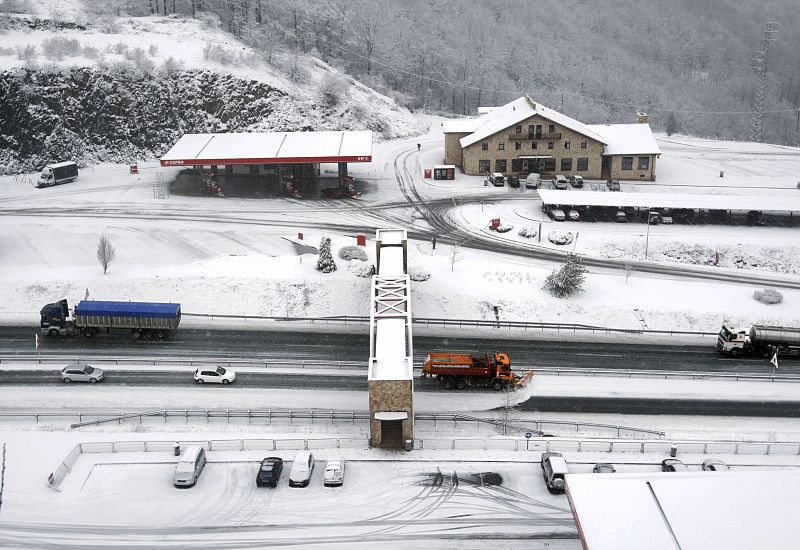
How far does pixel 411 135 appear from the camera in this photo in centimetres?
11675

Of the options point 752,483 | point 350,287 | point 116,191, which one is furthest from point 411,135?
point 752,483

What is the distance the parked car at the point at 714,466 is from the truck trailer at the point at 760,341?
1644 centimetres

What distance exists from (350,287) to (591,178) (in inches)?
1711

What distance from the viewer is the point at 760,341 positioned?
55.6 meters

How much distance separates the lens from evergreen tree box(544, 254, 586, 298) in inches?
2475

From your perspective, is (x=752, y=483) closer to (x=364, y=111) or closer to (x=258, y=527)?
(x=258, y=527)

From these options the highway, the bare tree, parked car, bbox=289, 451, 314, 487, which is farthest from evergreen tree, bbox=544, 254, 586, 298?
the bare tree

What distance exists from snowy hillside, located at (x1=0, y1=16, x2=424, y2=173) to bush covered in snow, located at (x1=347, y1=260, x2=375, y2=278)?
1745 inches

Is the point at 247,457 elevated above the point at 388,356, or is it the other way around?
the point at 388,356

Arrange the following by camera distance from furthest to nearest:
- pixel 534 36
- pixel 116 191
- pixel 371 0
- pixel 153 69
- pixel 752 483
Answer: pixel 534 36, pixel 371 0, pixel 153 69, pixel 116 191, pixel 752 483

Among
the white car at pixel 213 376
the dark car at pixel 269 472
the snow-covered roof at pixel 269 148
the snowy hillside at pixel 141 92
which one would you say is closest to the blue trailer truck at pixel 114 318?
the white car at pixel 213 376

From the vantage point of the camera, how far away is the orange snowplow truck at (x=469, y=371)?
50.6m

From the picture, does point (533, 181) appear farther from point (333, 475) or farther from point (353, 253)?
point (333, 475)

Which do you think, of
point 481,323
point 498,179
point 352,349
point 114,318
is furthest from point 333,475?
point 498,179
